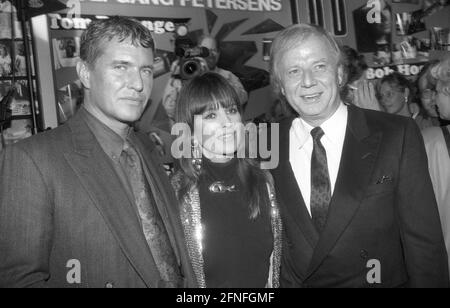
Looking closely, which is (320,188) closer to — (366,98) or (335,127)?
(335,127)

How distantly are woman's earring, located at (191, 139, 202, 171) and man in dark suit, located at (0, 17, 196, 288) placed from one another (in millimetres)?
260

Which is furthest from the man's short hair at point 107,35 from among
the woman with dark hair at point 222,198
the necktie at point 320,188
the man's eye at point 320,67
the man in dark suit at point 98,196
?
the necktie at point 320,188

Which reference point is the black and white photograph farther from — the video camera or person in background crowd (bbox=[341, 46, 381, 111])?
the video camera

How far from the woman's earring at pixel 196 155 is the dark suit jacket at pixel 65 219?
58 centimetres

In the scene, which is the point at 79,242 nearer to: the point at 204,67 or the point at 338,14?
the point at 204,67

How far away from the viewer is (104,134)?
5.78 feet

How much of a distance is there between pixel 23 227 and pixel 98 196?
281mm

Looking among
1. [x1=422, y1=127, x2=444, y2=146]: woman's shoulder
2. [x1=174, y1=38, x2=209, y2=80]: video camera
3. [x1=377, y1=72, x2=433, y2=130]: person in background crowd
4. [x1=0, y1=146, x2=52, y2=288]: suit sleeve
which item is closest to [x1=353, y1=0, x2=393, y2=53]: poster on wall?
[x1=377, y1=72, x2=433, y2=130]: person in background crowd

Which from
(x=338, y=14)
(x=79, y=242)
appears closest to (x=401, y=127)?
(x=79, y=242)

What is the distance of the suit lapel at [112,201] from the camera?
1.55 m

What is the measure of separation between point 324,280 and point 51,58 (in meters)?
4.07

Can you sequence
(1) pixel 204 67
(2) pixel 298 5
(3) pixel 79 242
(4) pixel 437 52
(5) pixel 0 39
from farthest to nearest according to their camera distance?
1. (4) pixel 437 52
2. (2) pixel 298 5
3. (5) pixel 0 39
4. (1) pixel 204 67
5. (3) pixel 79 242

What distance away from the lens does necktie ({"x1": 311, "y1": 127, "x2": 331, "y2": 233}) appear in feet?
5.95

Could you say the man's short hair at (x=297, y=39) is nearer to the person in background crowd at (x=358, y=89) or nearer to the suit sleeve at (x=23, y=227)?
the person in background crowd at (x=358, y=89)
